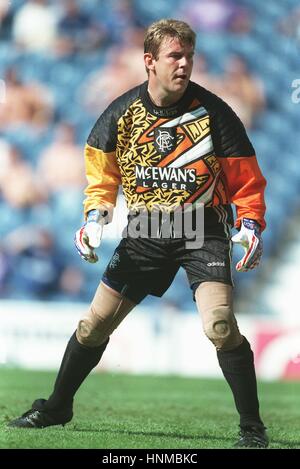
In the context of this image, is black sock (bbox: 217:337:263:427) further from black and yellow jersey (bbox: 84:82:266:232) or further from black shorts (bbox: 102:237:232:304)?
black and yellow jersey (bbox: 84:82:266:232)

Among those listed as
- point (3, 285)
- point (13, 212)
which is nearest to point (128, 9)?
point (13, 212)

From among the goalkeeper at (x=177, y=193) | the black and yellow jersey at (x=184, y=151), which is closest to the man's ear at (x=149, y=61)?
the goalkeeper at (x=177, y=193)

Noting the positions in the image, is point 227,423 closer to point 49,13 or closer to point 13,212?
point 13,212

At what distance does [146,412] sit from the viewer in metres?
6.76

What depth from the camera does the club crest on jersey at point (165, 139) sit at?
4.89 metres

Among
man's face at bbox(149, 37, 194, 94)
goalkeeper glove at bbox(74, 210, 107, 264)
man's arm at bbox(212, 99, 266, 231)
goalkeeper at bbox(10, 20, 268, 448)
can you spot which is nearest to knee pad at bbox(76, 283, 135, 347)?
goalkeeper at bbox(10, 20, 268, 448)

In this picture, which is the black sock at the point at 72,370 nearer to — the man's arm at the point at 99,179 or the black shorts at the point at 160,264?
the black shorts at the point at 160,264

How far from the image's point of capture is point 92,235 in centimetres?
500

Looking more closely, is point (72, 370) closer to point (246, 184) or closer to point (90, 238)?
point (90, 238)

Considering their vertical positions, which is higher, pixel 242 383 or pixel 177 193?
pixel 177 193

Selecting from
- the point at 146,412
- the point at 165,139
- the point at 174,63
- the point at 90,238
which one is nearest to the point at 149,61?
the point at 174,63

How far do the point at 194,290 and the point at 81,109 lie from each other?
8.34 m

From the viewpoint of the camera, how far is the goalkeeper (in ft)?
15.8

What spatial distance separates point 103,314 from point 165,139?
955mm
